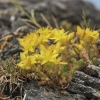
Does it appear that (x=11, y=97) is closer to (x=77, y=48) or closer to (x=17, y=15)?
(x=77, y=48)

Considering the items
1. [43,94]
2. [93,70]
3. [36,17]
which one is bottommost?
[43,94]

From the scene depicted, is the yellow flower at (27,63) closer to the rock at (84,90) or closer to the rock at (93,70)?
the rock at (84,90)

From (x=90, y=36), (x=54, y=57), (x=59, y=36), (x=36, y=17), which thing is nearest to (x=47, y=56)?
(x=54, y=57)

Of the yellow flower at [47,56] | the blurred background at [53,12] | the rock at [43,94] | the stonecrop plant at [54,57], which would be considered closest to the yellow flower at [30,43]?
the stonecrop plant at [54,57]

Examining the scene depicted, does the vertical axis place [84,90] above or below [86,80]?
below

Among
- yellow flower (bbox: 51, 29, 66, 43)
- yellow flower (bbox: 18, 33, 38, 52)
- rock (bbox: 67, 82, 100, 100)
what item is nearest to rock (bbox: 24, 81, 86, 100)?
rock (bbox: 67, 82, 100, 100)

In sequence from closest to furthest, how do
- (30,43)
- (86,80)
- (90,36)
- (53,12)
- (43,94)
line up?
1. (43,94)
2. (86,80)
3. (30,43)
4. (90,36)
5. (53,12)

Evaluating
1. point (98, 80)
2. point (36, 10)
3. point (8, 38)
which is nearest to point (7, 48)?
point (8, 38)

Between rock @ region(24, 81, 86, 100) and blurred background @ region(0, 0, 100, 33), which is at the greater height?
blurred background @ region(0, 0, 100, 33)

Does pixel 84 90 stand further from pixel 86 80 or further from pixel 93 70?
pixel 93 70

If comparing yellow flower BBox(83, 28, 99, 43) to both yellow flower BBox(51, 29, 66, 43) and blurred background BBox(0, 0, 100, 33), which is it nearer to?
yellow flower BBox(51, 29, 66, 43)
